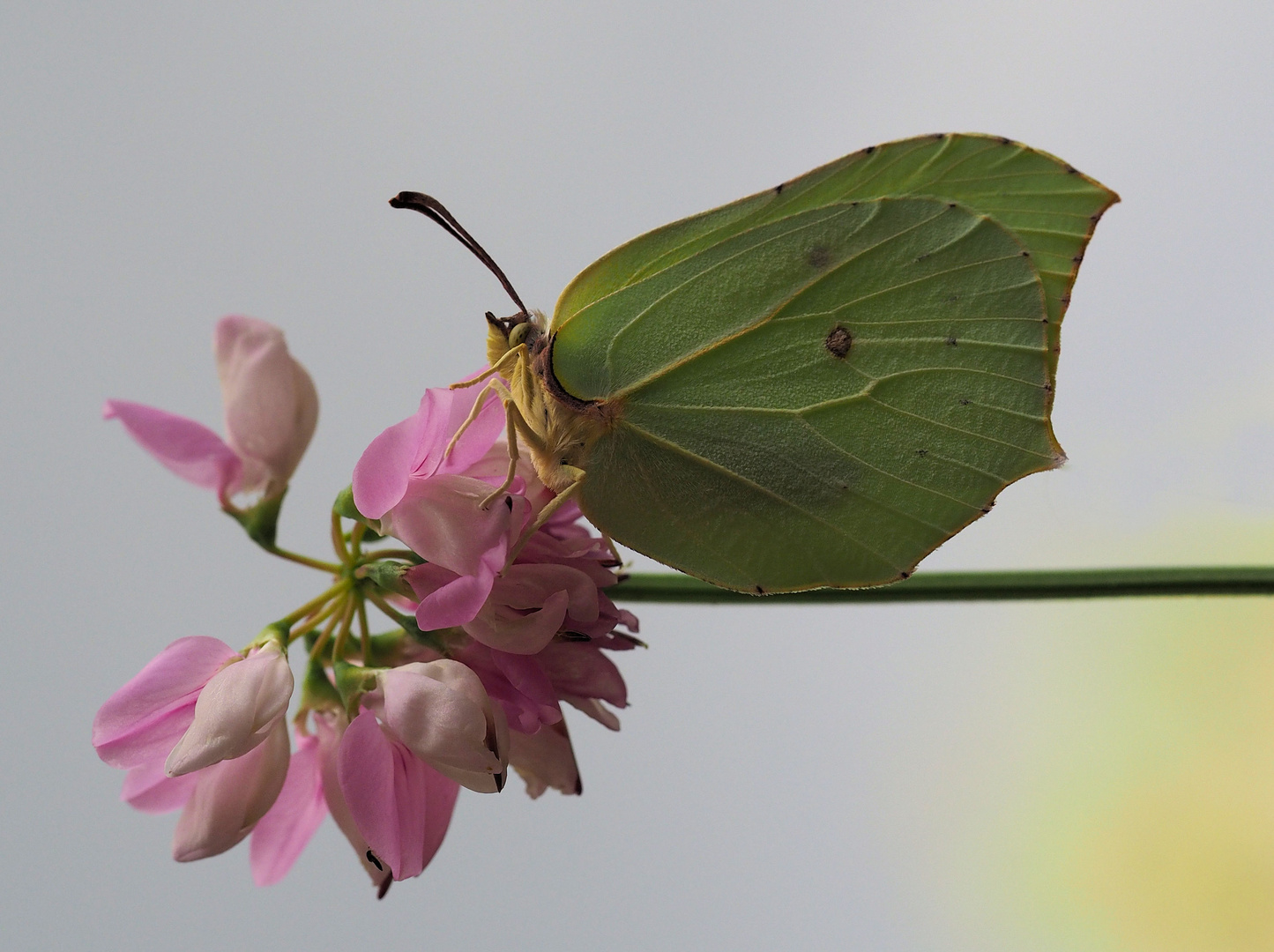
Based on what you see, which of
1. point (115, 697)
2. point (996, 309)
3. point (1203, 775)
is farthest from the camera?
point (1203, 775)

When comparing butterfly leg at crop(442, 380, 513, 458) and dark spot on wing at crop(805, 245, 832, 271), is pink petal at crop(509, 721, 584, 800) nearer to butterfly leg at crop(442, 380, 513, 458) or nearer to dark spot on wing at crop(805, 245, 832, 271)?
butterfly leg at crop(442, 380, 513, 458)

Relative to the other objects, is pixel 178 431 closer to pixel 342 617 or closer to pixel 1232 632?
pixel 342 617

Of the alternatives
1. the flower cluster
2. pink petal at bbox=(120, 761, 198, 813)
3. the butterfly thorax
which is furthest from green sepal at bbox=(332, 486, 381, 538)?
pink petal at bbox=(120, 761, 198, 813)

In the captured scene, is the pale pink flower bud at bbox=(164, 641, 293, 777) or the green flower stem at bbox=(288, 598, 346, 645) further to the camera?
the green flower stem at bbox=(288, 598, 346, 645)

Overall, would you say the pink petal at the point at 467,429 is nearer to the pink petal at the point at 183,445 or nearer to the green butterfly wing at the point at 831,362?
the green butterfly wing at the point at 831,362

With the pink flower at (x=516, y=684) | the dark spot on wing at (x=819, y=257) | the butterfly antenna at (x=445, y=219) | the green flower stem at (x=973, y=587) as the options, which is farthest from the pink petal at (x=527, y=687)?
the dark spot on wing at (x=819, y=257)

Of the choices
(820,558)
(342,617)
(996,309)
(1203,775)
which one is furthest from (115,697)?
(1203,775)
